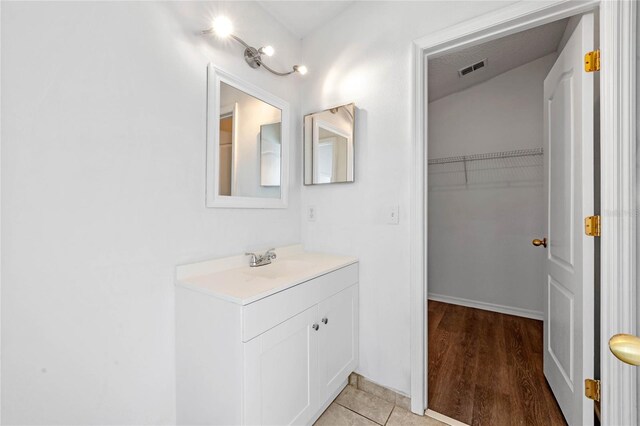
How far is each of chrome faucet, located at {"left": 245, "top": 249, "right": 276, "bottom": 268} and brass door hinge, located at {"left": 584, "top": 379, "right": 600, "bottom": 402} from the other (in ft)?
5.38

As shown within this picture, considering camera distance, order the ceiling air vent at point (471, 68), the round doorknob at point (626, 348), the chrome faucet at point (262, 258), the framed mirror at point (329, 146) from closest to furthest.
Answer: the round doorknob at point (626, 348), the chrome faucet at point (262, 258), the framed mirror at point (329, 146), the ceiling air vent at point (471, 68)

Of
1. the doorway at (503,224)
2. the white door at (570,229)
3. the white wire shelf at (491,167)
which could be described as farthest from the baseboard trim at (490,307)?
the white wire shelf at (491,167)

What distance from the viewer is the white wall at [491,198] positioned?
109 inches

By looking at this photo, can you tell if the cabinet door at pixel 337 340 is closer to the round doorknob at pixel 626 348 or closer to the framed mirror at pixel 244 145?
the framed mirror at pixel 244 145

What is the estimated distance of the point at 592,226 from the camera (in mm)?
1191

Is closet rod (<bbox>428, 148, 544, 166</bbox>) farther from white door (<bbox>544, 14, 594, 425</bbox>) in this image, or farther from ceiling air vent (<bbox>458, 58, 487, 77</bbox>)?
white door (<bbox>544, 14, 594, 425</bbox>)

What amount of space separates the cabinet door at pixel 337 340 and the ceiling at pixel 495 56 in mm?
2052

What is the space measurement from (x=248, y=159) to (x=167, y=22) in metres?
0.74

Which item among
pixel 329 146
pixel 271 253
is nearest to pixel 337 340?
pixel 271 253

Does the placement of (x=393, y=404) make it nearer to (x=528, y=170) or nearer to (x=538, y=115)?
(x=528, y=170)

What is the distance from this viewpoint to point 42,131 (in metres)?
0.93

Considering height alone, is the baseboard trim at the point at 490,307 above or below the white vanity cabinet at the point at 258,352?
below

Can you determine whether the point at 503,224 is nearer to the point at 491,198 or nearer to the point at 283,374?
the point at 491,198

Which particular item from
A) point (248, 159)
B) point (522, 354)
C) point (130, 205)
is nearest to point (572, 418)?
point (522, 354)
